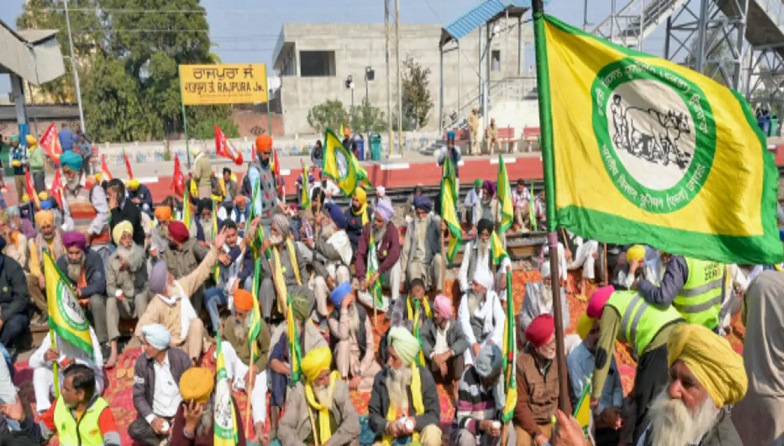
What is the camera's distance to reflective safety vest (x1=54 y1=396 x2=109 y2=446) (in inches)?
132

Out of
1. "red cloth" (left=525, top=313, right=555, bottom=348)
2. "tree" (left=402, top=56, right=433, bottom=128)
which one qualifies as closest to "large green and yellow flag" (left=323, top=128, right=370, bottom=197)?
"red cloth" (left=525, top=313, right=555, bottom=348)

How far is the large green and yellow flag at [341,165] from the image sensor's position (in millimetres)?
7961

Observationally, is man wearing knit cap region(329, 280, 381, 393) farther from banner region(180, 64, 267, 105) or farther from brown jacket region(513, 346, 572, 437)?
banner region(180, 64, 267, 105)

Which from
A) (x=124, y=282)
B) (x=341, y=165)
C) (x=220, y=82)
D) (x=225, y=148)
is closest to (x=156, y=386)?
(x=124, y=282)

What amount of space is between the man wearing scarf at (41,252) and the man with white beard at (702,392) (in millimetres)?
6258

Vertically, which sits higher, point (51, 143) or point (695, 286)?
point (51, 143)

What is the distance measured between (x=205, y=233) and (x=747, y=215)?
681 cm

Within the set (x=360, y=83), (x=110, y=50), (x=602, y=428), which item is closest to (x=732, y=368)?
(x=602, y=428)

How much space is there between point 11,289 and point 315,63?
42.5 meters

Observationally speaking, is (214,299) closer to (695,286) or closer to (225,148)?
(695,286)

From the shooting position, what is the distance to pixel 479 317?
18.7ft

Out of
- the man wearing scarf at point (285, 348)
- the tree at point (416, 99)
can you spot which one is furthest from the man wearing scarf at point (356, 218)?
the tree at point (416, 99)

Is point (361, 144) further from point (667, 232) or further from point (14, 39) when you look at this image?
point (667, 232)

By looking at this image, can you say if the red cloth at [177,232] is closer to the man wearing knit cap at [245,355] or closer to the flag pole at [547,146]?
the man wearing knit cap at [245,355]
